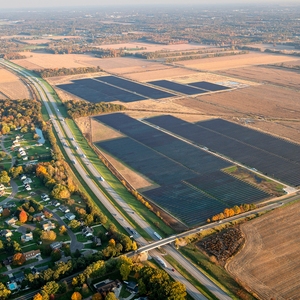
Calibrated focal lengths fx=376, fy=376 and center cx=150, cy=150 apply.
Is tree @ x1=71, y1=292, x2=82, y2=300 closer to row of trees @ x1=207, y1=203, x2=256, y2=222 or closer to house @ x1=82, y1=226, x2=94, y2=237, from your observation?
house @ x1=82, y1=226, x2=94, y2=237

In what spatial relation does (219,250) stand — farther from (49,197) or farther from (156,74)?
(156,74)

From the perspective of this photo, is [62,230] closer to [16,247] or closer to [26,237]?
[26,237]

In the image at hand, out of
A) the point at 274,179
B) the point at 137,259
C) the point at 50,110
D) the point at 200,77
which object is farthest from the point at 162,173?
the point at 200,77

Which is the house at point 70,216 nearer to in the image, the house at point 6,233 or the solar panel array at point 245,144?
the house at point 6,233

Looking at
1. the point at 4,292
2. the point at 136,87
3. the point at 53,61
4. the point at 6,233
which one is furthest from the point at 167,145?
the point at 53,61

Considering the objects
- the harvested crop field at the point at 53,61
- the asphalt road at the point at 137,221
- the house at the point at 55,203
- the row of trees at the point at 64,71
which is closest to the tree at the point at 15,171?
the asphalt road at the point at 137,221
